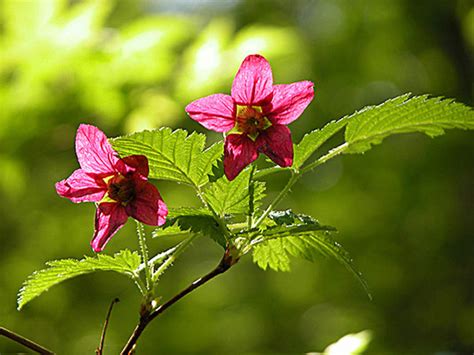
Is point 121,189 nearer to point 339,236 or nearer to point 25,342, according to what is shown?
point 25,342

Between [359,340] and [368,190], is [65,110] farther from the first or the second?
[368,190]

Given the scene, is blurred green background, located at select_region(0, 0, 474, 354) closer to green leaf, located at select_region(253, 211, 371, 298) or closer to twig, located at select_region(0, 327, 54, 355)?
green leaf, located at select_region(253, 211, 371, 298)

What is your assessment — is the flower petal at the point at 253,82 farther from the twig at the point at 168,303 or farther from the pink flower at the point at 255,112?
the twig at the point at 168,303

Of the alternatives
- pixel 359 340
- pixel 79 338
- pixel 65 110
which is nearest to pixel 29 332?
pixel 79 338

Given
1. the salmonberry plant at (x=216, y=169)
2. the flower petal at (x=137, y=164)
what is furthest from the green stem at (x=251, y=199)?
the flower petal at (x=137, y=164)

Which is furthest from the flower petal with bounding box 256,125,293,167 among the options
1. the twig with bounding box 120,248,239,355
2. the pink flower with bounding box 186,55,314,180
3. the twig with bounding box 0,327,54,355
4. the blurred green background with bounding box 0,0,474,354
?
the blurred green background with bounding box 0,0,474,354

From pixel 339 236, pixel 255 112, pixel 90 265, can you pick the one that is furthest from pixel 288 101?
pixel 339 236
